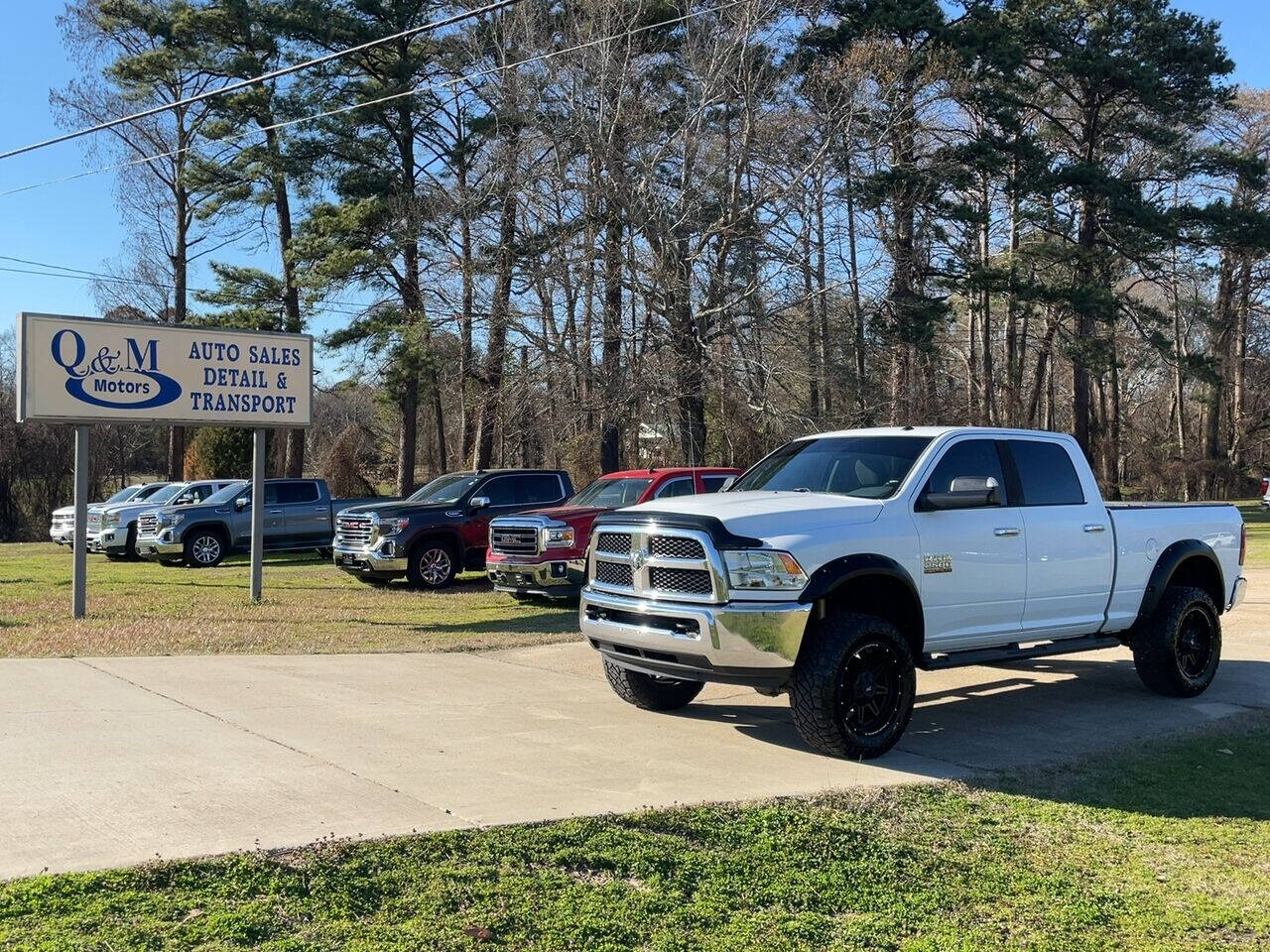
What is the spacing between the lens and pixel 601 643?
8.10m

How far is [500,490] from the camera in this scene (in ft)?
63.5

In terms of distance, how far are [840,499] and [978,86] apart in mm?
31370

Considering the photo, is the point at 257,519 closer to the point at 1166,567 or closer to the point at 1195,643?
the point at 1166,567

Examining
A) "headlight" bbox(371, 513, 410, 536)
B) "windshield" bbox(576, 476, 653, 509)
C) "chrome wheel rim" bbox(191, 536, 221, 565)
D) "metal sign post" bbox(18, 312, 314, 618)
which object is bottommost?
"chrome wheel rim" bbox(191, 536, 221, 565)

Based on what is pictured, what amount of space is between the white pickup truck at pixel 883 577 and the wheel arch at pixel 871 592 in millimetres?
12

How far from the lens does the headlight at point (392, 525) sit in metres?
18.4

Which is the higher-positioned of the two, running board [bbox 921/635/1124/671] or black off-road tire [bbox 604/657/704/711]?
running board [bbox 921/635/1124/671]

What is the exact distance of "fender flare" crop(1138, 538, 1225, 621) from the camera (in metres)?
9.55

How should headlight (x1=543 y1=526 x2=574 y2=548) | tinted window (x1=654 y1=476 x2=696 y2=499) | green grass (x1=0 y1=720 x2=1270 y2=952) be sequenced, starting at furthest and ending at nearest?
tinted window (x1=654 y1=476 x2=696 y2=499)
headlight (x1=543 y1=526 x2=574 y2=548)
green grass (x1=0 y1=720 x2=1270 y2=952)

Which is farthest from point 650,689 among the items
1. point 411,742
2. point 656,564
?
point 411,742

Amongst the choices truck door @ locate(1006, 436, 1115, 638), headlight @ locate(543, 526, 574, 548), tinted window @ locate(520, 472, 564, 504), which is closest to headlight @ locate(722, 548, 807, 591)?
truck door @ locate(1006, 436, 1115, 638)

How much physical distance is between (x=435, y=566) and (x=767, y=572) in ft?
40.9

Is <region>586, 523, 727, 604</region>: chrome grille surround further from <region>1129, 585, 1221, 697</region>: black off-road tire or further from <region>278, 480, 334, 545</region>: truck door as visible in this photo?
<region>278, 480, 334, 545</region>: truck door

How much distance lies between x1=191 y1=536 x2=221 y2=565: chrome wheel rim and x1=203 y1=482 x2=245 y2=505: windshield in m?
0.85
